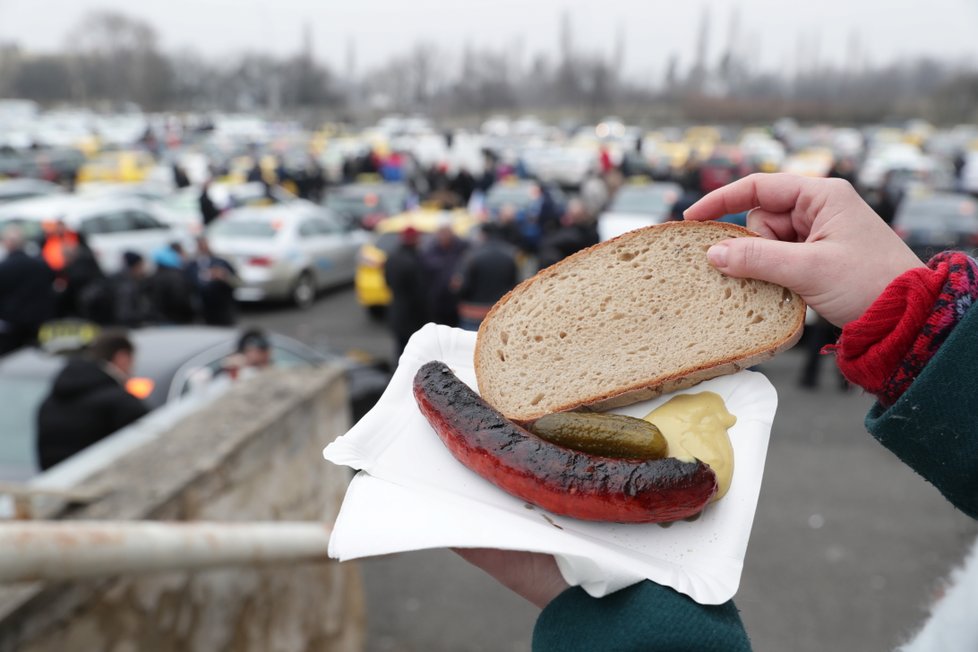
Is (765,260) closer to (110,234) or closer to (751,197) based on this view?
(751,197)

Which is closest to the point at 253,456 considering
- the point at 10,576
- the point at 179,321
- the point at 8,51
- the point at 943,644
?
the point at 10,576

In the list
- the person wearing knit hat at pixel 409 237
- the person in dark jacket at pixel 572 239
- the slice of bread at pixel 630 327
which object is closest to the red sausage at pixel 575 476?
the slice of bread at pixel 630 327

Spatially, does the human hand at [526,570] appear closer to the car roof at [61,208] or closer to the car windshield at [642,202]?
the car roof at [61,208]

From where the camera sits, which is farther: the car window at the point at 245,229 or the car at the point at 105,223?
the car window at the point at 245,229

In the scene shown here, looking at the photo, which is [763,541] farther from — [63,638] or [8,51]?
[8,51]

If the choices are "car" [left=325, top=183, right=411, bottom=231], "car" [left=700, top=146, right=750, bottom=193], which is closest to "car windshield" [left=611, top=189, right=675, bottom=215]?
"car" [left=700, top=146, right=750, bottom=193]

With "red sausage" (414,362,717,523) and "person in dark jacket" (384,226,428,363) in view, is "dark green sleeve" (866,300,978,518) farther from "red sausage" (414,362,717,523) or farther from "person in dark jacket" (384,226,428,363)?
"person in dark jacket" (384,226,428,363)
